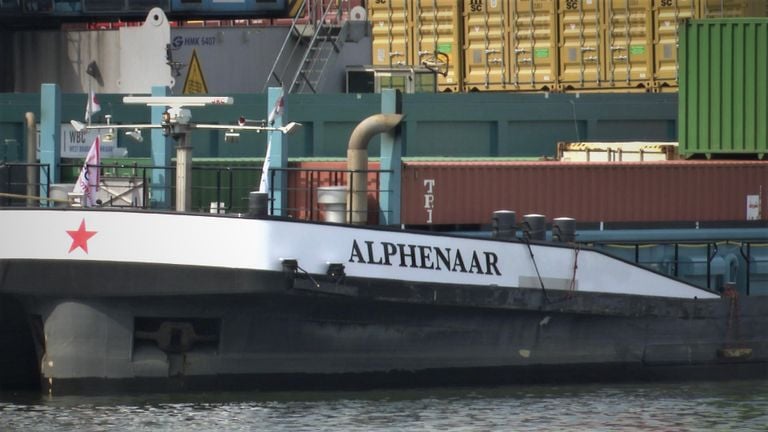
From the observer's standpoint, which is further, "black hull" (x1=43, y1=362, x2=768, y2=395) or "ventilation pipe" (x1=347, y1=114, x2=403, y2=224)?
"ventilation pipe" (x1=347, y1=114, x2=403, y2=224)

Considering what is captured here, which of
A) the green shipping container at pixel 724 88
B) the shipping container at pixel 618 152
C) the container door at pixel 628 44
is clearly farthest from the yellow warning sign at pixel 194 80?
the container door at pixel 628 44

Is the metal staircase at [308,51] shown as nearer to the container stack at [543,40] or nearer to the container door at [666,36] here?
the container stack at [543,40]

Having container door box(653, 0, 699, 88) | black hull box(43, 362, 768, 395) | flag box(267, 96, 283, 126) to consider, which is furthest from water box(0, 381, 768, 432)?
container door box(653, 0, 699, 88)

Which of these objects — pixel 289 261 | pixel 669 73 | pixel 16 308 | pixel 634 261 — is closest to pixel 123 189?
pixel 16 308

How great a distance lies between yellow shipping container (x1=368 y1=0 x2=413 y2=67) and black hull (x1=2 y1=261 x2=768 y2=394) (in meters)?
12.8

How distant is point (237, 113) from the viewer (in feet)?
70.0

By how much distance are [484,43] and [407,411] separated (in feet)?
46.2

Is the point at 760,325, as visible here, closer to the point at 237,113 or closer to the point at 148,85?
the point at 237,113

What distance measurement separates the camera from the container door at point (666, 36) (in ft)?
87.5

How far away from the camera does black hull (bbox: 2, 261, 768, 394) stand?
48.1 ft

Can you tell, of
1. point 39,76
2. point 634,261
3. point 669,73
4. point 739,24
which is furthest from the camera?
point 669,73

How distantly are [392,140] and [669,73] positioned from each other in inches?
462

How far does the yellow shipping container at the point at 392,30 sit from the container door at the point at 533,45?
2.10m

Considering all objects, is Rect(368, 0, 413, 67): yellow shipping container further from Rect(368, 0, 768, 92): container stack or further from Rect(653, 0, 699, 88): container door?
Rect(653, 0, 699, 88): container door
